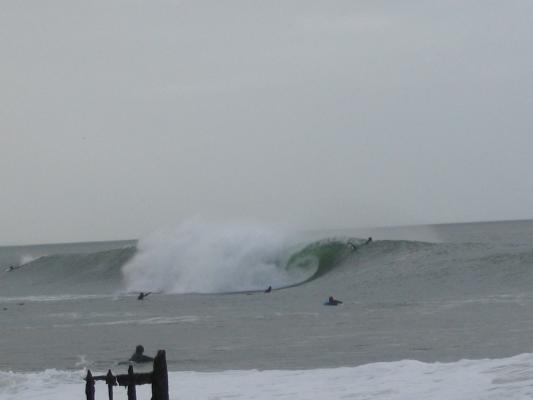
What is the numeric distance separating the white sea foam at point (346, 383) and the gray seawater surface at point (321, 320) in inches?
151

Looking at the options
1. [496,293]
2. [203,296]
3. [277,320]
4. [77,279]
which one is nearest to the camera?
[277,320]

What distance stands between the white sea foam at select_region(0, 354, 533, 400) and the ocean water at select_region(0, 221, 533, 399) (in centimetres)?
3

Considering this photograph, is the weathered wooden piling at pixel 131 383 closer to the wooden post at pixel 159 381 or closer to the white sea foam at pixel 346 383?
the wooden post at pixel 159 381

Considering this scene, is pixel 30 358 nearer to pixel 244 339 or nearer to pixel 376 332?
pixel 244 339

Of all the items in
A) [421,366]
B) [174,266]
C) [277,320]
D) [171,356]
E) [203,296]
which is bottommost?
[421,366]

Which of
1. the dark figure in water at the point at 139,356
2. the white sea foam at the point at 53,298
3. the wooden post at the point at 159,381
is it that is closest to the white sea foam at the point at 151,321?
the dark figure in water at the point at 139,356

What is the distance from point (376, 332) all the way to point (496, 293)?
8.74 metres

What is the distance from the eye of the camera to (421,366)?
1397cm

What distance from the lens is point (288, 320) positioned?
27.8 m

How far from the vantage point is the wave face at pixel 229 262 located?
44975 mm

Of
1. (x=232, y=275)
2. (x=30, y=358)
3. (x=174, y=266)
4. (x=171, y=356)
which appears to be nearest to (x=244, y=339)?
(x=171, y=356)

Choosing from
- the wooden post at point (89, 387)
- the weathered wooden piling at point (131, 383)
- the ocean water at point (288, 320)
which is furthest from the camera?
the ocean water at point (288, 320)

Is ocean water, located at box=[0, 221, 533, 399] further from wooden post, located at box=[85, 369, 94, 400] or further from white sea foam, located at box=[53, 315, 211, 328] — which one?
wooden post, located at box=[85, 369, 94, 400]

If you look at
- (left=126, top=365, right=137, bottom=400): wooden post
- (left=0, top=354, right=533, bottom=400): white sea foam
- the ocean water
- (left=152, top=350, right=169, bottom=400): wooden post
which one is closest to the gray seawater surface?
the ocean water
